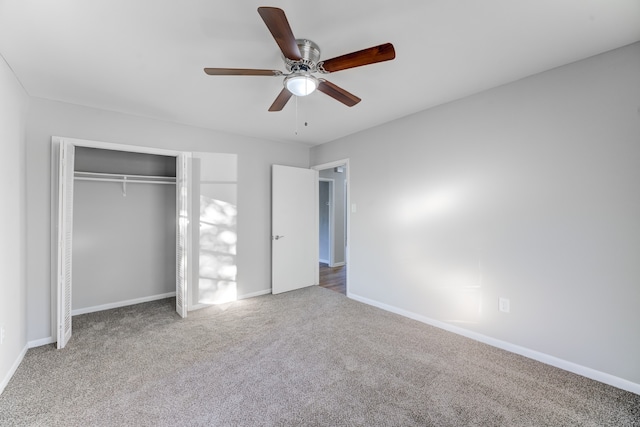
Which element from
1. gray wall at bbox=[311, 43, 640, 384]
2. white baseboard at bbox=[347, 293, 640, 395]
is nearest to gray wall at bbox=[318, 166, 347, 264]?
gray wall at bbox=[311, 43, 640, 384]

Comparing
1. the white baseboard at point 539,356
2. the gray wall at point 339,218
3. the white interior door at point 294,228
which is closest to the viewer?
the white baseboard at point 539,356

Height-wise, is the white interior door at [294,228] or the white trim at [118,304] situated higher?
the white interior door at [294,228]

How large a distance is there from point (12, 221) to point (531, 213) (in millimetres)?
4401

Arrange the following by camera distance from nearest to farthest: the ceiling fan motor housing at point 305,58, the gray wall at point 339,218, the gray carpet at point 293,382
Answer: the gray carpet at point 293,382 < the ceiling fan motor housing at point 305,58 < the gray wall at point 339,218

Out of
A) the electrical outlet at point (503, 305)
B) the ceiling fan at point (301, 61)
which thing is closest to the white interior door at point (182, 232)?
the ceiling fan at point (301, 61)

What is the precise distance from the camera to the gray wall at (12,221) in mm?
2090

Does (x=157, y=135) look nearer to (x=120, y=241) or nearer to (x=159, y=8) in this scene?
(x=120, y=241)

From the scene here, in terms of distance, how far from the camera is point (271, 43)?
1.96m

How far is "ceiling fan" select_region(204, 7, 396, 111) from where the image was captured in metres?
1.42

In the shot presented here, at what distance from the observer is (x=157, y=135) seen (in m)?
3.46

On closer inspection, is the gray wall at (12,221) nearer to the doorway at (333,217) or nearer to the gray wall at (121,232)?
the gray wall at (121,232)

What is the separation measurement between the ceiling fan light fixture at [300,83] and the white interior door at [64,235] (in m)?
2.36

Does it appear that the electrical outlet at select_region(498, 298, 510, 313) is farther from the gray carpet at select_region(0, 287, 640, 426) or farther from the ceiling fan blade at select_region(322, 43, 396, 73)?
the ceiling fan blade at select_region(322, 43, 396, 73)

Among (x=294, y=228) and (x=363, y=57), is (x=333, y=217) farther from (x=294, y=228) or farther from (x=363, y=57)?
(x=363, y=57)
